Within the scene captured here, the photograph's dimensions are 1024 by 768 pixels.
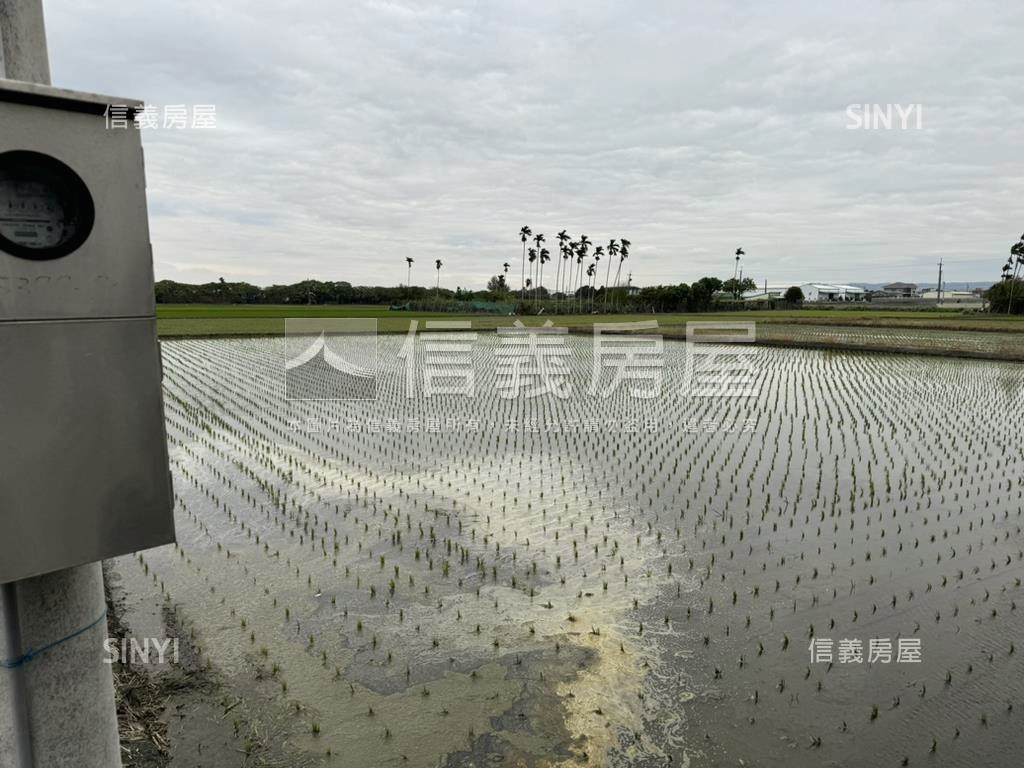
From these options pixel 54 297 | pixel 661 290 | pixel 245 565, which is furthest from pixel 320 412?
pixel 661 290

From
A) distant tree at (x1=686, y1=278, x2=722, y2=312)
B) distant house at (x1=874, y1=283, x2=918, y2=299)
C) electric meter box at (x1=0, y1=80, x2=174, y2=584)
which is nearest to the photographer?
electric meter box at (x1=0, y1=80, x2=174, y2=584)

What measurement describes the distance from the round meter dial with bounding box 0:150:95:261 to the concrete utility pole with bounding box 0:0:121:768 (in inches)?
14.5

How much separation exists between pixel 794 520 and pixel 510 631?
13.7ft

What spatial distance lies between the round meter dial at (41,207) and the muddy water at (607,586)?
306 centimetres

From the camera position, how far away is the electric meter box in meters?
1.80

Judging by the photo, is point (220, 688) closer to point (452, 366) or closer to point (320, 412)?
point (320, 412)

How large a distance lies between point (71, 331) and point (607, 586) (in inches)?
188

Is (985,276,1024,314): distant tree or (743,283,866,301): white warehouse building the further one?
(743,283,866,301): white warehouse building

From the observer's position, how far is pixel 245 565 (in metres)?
6.02

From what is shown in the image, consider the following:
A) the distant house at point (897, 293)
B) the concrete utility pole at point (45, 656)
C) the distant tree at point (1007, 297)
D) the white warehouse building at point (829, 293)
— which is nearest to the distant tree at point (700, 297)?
the distant tree at point (1007, 297)

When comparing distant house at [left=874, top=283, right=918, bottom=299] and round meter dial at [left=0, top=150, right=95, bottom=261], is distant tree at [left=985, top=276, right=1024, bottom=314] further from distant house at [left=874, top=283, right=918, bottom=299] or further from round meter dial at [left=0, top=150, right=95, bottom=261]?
round meter dial at [left=0, top=150, right=95, bottom=261]

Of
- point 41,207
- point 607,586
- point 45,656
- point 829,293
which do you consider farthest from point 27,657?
point 829,293

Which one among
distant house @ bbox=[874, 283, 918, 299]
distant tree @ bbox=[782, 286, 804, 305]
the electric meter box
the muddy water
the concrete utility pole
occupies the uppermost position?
distant house @ bbox=[874, 283, 918, 299]

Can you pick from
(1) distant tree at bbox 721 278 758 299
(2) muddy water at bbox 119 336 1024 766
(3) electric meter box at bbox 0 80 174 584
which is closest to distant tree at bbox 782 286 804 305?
(1) distant tree at bbox 721 278 758 299
